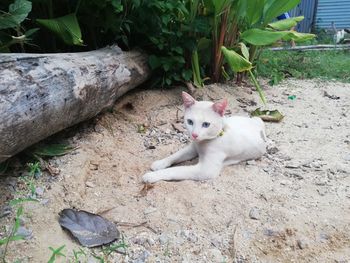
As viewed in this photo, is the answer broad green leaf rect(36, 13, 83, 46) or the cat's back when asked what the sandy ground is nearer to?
the cat's back

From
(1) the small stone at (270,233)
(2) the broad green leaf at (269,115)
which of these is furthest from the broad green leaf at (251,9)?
(1) the small stone at (270,233)

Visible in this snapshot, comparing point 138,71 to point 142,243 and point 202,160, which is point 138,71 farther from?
point 142,243

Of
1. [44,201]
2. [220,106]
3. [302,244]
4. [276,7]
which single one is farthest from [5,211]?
[276,7]

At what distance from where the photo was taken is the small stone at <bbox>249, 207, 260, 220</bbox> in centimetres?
159

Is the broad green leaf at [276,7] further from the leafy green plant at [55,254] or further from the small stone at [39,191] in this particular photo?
the leafy green plant at [55,254]

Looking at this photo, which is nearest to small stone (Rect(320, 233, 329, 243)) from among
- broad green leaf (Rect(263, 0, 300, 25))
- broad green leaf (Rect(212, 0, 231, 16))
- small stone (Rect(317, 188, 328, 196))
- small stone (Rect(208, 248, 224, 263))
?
small stone (Rect(317, 188, 328, 196))

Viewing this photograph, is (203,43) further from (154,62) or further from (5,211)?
(5,211)

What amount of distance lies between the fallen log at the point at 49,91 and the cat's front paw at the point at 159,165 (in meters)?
0.48

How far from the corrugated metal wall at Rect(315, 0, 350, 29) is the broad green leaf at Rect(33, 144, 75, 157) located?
276 inches

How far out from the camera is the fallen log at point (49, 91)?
1.51 m

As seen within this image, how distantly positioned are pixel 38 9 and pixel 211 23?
123 centimetres

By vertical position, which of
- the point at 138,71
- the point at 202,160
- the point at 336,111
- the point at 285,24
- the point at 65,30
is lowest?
the point at 336,111

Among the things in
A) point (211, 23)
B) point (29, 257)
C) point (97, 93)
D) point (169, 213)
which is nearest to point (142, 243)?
point (169, 213)

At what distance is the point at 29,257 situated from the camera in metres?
1.32
